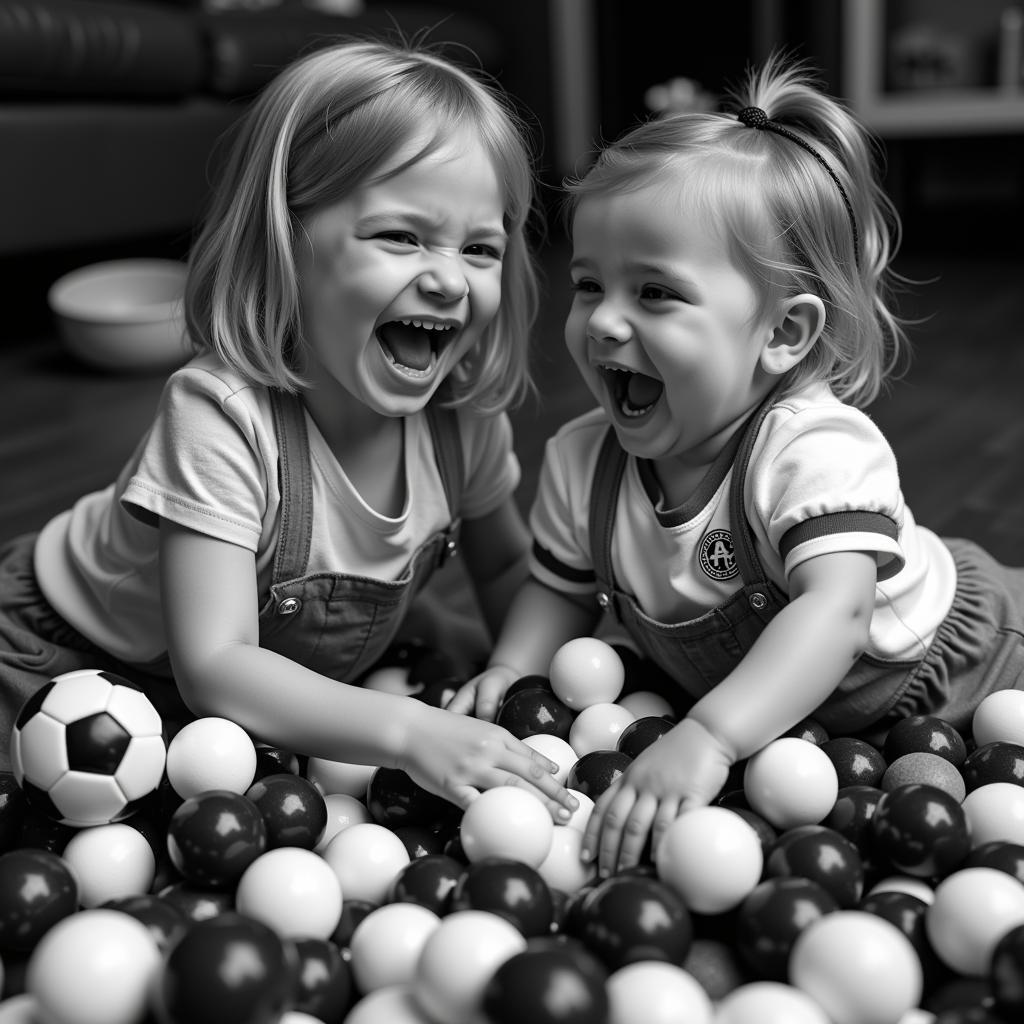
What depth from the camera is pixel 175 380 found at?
1.13 meters

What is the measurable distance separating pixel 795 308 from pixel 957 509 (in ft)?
2.43

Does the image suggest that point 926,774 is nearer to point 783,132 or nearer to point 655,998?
point 655,998

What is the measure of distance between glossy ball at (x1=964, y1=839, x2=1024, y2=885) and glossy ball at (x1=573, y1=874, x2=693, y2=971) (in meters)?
0.22

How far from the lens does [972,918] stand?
2.53 feet

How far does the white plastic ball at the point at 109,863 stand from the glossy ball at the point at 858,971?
482mm

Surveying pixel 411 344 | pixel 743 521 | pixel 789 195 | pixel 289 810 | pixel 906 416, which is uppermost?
pixel 789 195

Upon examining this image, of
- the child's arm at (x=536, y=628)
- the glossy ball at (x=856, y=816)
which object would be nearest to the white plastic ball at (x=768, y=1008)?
the glossy ball at (x=856, y=816)

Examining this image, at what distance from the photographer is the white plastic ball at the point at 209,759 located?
969 millimetres

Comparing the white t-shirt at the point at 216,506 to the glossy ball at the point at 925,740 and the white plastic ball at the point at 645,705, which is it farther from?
the glossy ball at the point at 925,740

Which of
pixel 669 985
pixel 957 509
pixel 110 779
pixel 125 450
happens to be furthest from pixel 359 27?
pixel 669 985

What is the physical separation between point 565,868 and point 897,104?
135 inches

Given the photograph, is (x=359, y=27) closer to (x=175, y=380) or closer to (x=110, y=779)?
(x=175, y=380)

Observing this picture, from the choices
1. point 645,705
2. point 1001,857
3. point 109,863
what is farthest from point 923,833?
point 109,863

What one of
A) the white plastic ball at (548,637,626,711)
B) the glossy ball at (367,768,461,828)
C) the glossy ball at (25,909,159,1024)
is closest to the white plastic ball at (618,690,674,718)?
the white plastic ball at (548,637,626,711)
